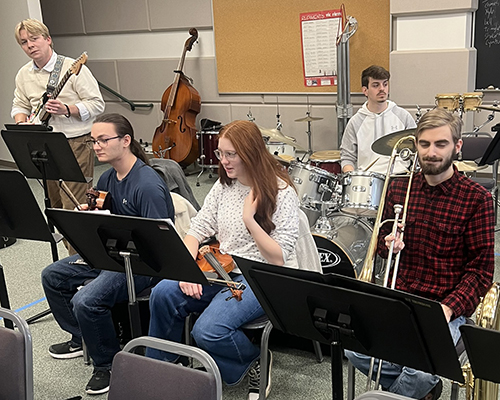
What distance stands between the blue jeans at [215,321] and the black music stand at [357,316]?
713 millimetres

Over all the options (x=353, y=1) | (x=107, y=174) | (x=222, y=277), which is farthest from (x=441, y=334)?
(x=353, y=1)

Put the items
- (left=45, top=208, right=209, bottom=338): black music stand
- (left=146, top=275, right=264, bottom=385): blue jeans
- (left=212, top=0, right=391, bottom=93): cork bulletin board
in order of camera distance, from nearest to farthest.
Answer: (left=45, top=208, right=209, bottom=338): black music stand → (left=146, top=275, right=264, bottom=385): blue jeans → (left=212, top=0, right=391, bottom=93): cork bulletin board

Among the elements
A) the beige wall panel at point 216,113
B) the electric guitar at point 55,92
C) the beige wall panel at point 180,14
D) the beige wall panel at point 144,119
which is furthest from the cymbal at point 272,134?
the beige wall panel at point 144,119

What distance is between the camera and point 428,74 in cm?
556

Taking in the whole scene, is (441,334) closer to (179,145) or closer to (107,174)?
→ (107,174)

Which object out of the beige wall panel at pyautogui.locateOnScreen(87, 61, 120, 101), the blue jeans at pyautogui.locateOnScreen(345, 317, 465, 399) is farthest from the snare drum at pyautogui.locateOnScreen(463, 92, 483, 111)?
the beige wall panel at pyautogui.locateOnScreen(87, 61, 120, 101)

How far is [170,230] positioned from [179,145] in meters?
4.75

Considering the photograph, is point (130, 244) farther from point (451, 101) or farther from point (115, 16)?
point (115, 16)

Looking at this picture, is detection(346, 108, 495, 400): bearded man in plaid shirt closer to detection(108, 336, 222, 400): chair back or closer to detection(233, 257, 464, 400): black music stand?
detection(233, 257, 464, 400): black music stand

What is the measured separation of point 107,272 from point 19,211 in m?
0.52

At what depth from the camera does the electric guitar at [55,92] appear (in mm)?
3800

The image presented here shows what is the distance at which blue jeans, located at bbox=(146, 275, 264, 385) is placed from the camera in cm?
251

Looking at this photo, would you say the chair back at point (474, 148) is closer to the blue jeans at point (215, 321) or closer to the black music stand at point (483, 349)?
the blue jeans at point (215, 321)

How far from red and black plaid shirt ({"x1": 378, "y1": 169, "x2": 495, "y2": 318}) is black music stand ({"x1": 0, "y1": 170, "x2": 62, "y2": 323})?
59.8 inches
